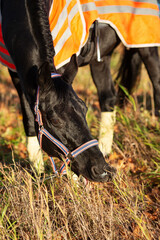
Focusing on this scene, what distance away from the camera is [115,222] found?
1.96 m

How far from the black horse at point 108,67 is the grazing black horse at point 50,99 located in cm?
46

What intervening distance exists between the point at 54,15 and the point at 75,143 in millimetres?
1340

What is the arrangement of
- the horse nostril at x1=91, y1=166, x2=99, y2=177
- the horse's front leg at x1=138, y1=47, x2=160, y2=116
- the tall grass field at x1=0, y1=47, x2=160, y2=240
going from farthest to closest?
the horse's front leg at x1=138, y1=47, x2=160, y2=116
the horse nostril at x1=91, y1=166, x2=99, y2=177
the tall grass field at x1=0, y1=47, x2=160, y2=240

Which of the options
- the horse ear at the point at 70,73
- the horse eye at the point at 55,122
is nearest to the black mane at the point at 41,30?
the horse ear at the point at 70,73

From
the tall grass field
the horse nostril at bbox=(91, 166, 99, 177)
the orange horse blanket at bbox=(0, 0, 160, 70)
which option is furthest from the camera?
the orange horse blanket at bbox=(0, 0, 160, 70)

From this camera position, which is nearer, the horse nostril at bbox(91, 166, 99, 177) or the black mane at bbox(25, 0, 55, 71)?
the horse nostril at bbox(91, 166, 99, 177)

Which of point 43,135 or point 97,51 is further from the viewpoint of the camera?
point 97,51

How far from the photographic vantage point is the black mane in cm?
223

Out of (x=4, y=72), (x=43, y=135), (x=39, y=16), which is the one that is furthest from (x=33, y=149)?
(x=4, y=72)

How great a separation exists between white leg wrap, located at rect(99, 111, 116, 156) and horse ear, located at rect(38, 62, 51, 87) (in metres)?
1.43

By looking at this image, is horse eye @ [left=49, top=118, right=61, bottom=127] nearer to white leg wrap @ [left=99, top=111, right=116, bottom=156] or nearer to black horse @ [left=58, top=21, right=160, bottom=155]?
black horse @ [left=58, top=21, right=160, bottom=155]

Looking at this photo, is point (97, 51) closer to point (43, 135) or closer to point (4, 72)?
point (43, 135)

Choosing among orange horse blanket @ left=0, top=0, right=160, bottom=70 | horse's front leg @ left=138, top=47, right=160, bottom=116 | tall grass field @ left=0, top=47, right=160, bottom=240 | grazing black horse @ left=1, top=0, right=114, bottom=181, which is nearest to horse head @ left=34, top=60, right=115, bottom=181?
grazing black horse @ left=1, top=0, right=114, bottom=181

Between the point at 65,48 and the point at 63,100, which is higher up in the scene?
the point at 65,48
